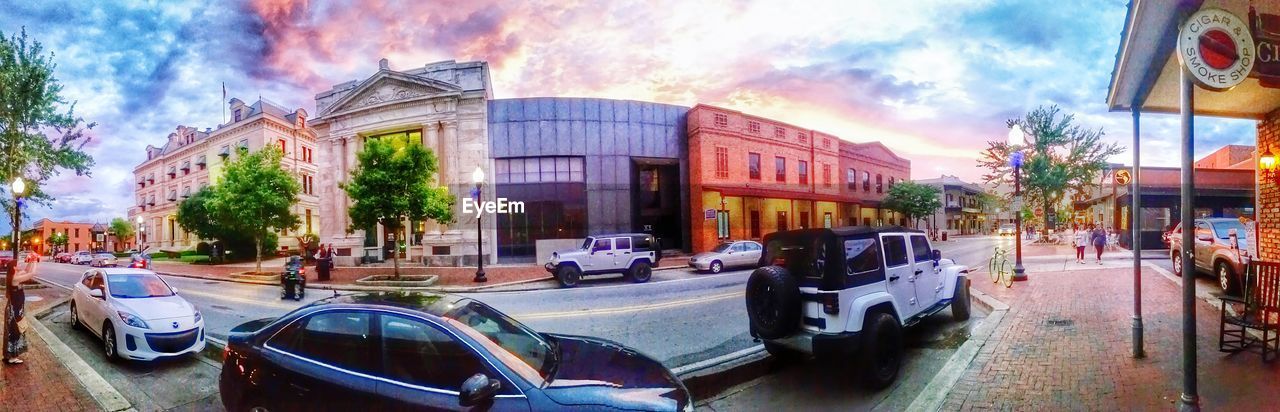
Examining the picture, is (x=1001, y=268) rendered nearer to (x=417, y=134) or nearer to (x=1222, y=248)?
(x=1222, y=248)

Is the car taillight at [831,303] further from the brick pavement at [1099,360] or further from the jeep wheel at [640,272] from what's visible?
the jeep wheel at [640,272]

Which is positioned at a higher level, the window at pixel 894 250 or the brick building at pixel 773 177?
the brick building at pixel 773 177

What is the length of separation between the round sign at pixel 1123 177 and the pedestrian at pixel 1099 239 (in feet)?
1.88

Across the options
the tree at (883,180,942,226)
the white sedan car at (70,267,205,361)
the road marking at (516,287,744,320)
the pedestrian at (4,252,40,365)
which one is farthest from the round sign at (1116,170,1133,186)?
the pedestrian at (4,252,40,365)

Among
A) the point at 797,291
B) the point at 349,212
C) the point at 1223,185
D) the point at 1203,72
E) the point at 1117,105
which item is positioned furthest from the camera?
the point at 1223,185

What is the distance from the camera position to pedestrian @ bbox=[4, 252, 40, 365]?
A: 299cm

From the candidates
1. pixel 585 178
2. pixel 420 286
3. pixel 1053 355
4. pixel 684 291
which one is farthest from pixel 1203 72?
pixel 420 286

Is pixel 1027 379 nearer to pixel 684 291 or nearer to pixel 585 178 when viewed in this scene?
pixel 684 291

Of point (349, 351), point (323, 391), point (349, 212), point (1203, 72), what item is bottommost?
point (323, 391)

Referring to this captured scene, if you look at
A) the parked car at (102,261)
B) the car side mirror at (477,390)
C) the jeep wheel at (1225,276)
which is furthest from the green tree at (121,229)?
the jeep wheel at (1225,276)

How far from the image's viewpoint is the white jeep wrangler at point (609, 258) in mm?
3146

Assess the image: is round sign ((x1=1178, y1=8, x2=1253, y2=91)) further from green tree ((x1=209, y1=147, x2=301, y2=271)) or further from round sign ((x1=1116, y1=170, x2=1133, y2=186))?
green tree ((x1=209, y1=147, x2=301, y2=271))

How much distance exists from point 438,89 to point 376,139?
69 centimetres

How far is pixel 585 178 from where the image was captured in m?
3.17
